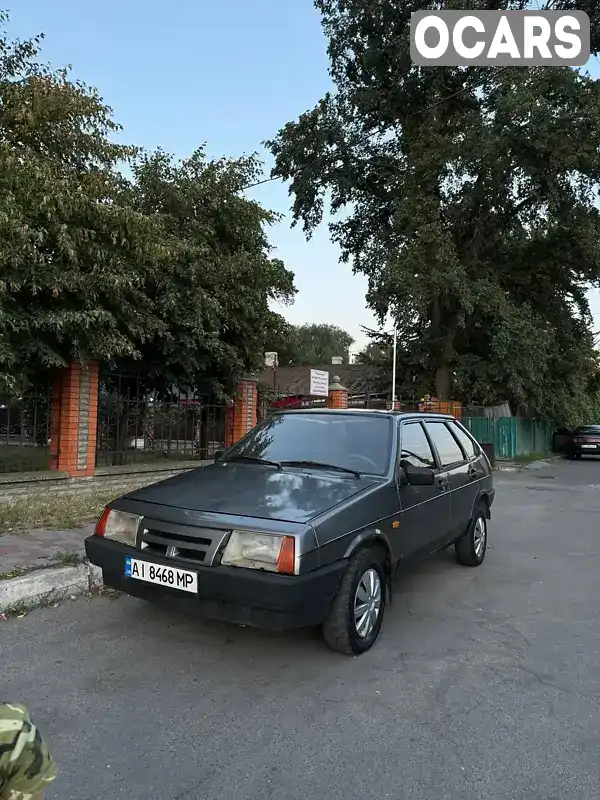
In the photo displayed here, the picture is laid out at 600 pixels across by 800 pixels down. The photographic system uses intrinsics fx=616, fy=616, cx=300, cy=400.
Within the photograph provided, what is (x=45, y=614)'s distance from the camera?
467 cm

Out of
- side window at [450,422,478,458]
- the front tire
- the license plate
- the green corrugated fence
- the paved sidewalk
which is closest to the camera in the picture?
the license plate

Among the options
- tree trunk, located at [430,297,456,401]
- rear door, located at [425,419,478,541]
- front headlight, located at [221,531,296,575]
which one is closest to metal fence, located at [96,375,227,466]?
rear door, located at [425,419,478,541]

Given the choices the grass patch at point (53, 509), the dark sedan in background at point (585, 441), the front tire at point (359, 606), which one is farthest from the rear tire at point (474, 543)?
the dark sedan in background at point (585, 441)

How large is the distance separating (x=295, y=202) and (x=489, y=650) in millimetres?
21728

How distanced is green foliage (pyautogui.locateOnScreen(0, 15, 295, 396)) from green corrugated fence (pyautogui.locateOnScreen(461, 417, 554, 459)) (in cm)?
1185

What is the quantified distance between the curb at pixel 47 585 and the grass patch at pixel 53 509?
5.79ft

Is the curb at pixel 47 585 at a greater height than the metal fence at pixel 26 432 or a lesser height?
lesser

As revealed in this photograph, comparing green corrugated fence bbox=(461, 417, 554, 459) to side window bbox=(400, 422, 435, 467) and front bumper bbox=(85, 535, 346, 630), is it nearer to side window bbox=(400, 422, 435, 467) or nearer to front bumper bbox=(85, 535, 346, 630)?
side window bbox=(400, 422, 435, 467)

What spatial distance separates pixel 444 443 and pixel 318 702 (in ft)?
10.5

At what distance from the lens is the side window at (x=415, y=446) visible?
500 cm

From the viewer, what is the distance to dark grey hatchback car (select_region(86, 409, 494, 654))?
355 cm

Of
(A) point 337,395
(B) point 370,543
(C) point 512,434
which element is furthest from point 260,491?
(C) point 512,434

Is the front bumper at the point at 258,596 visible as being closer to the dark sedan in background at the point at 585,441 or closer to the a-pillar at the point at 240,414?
the a-pillar at the point at 240,414

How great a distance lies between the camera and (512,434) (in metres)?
25.4
